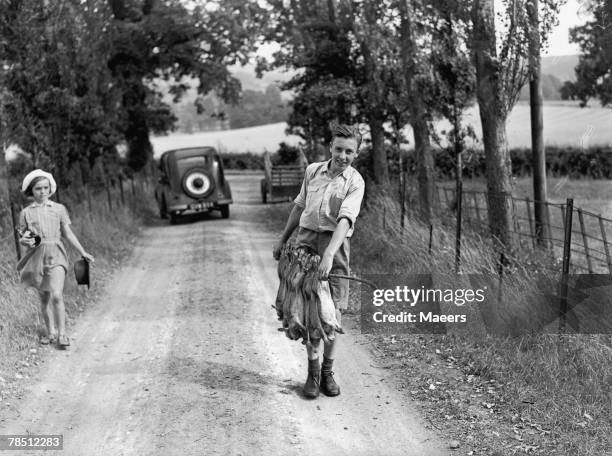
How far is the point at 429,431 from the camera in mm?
5754

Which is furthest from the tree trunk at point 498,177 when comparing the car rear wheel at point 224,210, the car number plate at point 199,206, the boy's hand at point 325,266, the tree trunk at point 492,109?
the car rear wheel at point 224,210

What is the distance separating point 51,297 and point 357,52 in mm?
13135

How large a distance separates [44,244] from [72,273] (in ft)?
11.5

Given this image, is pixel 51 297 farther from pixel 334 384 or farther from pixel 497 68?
pixel 497 68

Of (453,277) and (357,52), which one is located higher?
(357,52)

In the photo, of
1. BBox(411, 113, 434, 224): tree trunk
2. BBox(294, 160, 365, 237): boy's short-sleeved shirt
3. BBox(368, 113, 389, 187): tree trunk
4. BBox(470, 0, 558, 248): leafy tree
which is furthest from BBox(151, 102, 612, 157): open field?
BBox(294, 160, 365, 237): boy's short-sleeved shirt

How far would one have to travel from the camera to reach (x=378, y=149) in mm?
19406

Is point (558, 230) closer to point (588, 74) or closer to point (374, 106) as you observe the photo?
point (374, 106)

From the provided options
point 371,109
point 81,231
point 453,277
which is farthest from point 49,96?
point 453,277

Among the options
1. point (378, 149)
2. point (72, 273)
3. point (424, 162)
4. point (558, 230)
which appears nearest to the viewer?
point (72, 273)

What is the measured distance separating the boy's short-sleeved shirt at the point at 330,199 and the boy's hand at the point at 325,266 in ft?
0.99

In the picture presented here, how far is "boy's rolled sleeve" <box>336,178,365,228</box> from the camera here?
6090 mm

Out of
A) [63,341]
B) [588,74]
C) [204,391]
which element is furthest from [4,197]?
[588,74]

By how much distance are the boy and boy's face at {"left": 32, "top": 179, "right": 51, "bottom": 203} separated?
2.78m
